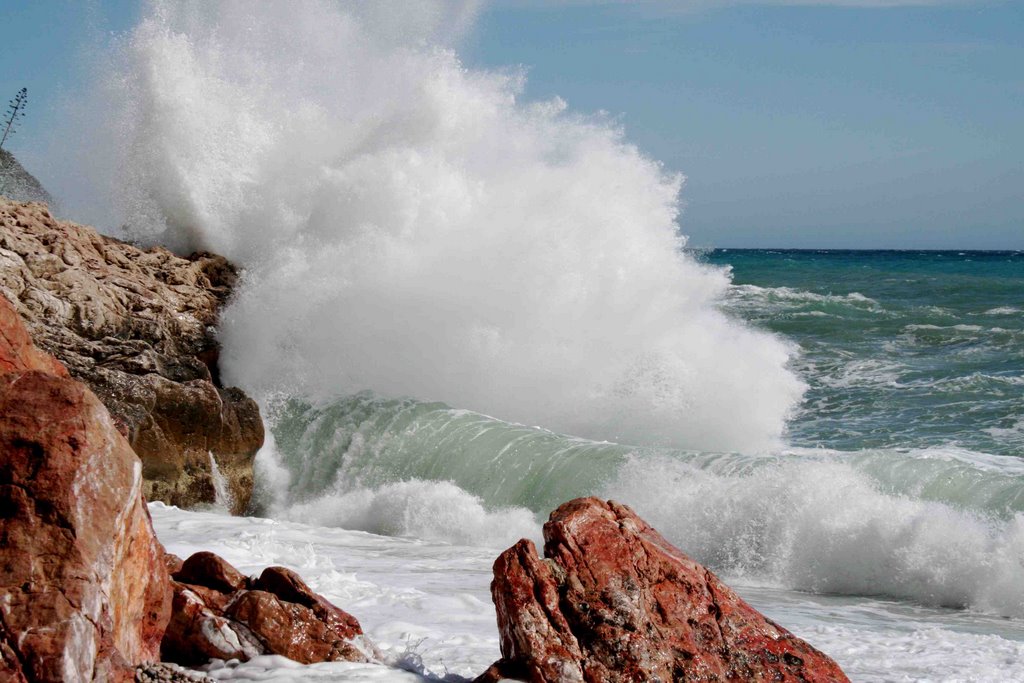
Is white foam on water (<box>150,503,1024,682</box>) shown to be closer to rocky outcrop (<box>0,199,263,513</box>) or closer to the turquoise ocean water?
rocky outcrop (<box>0,199,263,513</box>)

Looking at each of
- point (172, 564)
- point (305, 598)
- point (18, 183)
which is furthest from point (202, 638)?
point (18, 183)

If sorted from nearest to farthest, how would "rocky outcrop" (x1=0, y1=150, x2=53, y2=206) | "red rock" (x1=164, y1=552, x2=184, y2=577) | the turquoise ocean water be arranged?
"red rock" (x1=164, y1=552, x2=184, y2=577) < the turquoise ocean water < "rocky outcrop" (x1=0, y1=150, x2=53, y2=206)

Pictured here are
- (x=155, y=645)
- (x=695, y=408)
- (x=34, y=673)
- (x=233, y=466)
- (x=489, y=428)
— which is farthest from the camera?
(x=695, y=408)

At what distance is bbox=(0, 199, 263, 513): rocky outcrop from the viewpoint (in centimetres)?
904

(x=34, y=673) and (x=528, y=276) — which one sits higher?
(x=528, y=276)

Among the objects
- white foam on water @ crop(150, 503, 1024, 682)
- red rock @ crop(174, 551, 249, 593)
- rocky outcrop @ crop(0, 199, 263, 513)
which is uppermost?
rocky outcrop @ crop(0, 199, 263, 513)

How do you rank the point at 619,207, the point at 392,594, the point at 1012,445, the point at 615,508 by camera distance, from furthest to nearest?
the point at 619,207 → the point at 1012,445 → the point at 392,594 → the point at 615,508

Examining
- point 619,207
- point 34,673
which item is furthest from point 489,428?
point 34,673

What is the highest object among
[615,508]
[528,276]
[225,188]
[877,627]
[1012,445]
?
[225,188]

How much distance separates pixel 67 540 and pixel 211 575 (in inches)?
43.6

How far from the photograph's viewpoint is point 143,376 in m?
9.31

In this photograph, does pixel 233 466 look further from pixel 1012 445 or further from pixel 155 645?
pixel 1012 445

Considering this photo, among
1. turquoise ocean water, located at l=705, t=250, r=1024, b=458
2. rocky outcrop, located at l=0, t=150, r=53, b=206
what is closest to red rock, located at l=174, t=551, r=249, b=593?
turquoise ocean water, located at l=705, t=250, r=1024, b=458

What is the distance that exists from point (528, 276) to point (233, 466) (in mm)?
4539
